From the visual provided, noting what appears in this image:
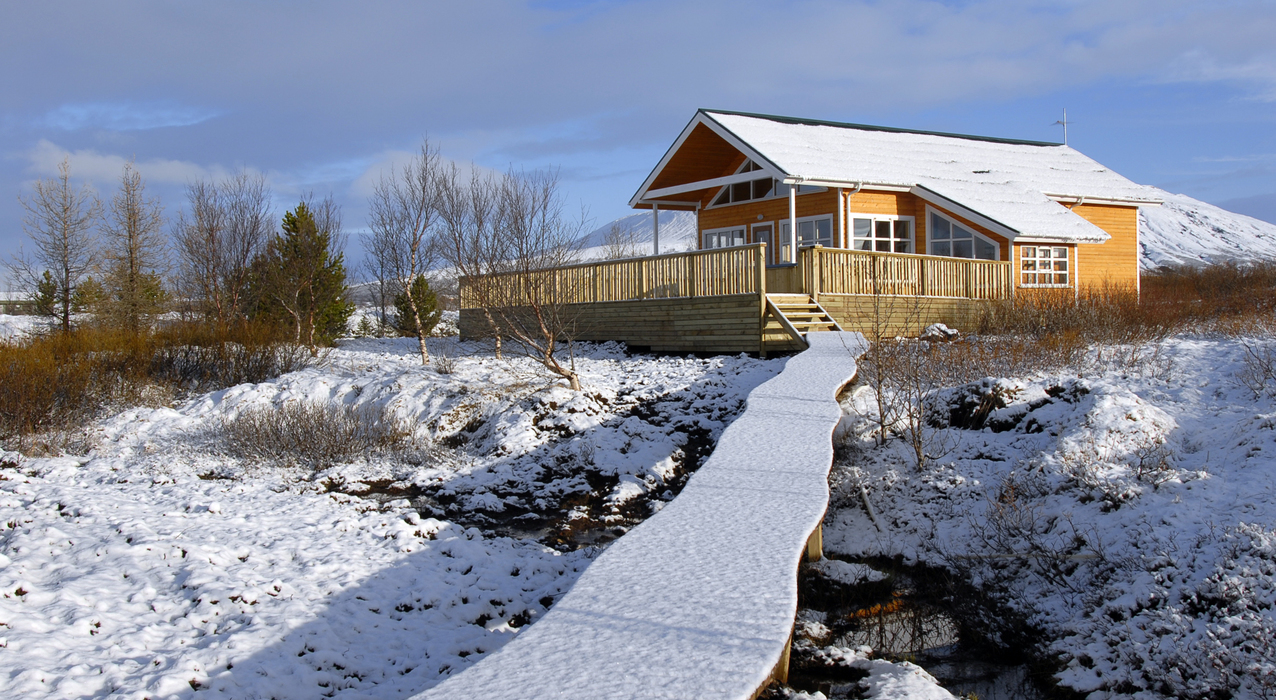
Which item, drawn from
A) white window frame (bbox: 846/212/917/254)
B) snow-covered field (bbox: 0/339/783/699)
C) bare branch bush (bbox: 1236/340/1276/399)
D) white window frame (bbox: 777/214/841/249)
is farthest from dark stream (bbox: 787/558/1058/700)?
white window frame (bbox: 846/212/917/254)

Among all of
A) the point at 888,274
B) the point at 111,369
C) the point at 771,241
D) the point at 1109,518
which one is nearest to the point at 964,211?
the point at 888,274

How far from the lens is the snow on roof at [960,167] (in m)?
19.7

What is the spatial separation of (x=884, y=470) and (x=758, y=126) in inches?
577

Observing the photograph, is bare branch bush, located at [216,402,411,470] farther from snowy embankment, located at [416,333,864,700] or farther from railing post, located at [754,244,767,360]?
Result: railing post, located at [754,244,767,360]

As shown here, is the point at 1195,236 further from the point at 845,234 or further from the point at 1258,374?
the point at 1258,374

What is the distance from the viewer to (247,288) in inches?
924

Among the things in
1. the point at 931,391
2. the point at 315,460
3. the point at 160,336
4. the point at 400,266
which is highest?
the point at 400,266

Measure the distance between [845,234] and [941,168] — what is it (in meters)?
5.13

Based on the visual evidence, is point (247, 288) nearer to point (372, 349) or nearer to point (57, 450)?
point (372, 349)

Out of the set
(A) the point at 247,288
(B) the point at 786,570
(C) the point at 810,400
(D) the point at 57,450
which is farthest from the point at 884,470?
(A) the point at 247,288

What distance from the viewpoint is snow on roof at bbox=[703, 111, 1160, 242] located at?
1967 centimetres

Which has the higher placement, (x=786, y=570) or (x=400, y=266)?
(x=400, y=266)

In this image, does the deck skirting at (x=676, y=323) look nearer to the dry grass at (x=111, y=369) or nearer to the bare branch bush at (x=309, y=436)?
the bare branch bush at (x=309, y=436)

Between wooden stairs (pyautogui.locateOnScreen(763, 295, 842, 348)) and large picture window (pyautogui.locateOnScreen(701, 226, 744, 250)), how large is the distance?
686 cm
